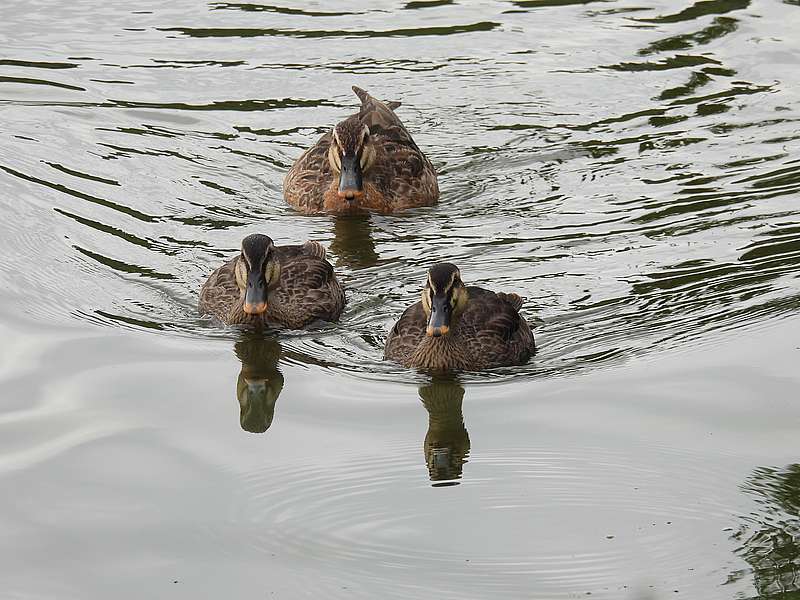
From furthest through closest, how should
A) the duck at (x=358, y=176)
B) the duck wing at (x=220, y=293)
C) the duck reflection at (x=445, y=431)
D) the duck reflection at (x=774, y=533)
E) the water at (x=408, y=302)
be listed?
the duck at (x=358, y=176), the duck wing at (x=220, y=293), the duck reflection at (x=445, y=431), the water at (x=408, y=302), the duck reflection at (x=774, y=533)

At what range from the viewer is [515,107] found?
56.8ft

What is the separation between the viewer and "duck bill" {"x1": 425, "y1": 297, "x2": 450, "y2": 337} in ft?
35.9

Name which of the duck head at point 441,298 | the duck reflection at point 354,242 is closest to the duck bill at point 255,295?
the duck head at point 441,298

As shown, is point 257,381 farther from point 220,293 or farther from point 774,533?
point 774,533

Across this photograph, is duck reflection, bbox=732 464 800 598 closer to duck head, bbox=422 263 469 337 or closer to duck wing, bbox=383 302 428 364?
duck head, bbox=422 263 469 337

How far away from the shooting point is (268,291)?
12164 mm

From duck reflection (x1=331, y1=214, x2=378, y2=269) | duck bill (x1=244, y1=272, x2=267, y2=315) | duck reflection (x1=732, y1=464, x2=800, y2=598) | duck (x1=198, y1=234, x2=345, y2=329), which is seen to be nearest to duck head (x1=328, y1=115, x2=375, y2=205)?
duck reflection (x1=331, y1=214, x2=378, y2=269)

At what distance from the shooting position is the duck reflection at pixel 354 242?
1377 centimetres

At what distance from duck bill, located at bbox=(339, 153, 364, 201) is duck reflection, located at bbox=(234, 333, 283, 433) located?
3.25 meters

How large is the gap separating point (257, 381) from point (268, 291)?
1217mm

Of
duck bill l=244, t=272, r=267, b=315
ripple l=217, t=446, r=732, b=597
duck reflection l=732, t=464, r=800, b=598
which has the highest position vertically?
duck bill l=244, t=272, r=267, b=315

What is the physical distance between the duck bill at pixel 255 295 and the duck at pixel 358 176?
10.4 feet

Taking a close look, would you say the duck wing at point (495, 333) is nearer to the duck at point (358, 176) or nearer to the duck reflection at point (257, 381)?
the duck reflection at point (257, 381)

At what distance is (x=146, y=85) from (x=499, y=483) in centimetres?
982
